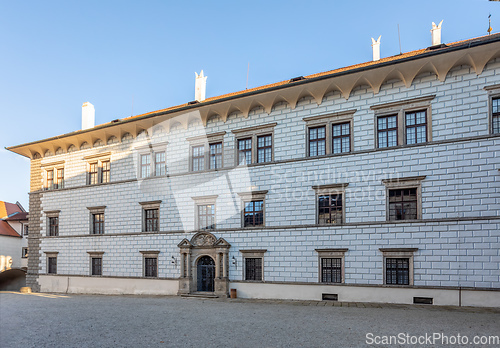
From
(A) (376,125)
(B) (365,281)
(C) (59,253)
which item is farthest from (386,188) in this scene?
(C) (59,253)

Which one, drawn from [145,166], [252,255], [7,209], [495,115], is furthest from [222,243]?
[7,209]

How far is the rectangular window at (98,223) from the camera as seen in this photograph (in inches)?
972

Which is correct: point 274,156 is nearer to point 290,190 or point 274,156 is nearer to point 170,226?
point 290,190

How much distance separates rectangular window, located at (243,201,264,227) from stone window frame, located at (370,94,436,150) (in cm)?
642

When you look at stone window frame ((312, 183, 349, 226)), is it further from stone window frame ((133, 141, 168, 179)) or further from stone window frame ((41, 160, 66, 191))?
stone window frame ((41, 160, 66, 191))

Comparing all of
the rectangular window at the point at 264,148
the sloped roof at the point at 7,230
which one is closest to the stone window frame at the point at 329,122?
the rectangular window at the point at 264,148

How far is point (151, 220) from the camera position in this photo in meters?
22.9

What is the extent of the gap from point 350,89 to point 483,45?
214 inches

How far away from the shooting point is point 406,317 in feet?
42.7

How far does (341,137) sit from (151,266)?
12934 millimetres

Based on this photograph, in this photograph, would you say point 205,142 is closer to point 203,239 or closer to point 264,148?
point 264,148

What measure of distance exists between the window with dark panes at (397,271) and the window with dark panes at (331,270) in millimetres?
2047

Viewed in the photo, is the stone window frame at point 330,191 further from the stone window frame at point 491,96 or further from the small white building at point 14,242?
the small white building at point 14,242

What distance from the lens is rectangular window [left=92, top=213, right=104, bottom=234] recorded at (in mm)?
24680
